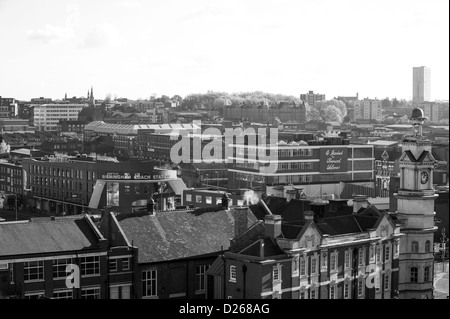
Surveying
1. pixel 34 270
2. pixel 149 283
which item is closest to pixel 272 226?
pixel 149 283

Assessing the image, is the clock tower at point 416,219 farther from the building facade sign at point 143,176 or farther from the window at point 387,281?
the building facade sign at point 143,176

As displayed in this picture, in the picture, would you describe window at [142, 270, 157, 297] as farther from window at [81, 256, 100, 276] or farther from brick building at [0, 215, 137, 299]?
window at [81, 256, 100, 276]

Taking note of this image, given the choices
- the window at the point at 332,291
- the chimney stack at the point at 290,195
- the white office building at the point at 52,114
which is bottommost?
the window at the point at 332,291

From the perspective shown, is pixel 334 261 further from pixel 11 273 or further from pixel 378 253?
pixel 11 273

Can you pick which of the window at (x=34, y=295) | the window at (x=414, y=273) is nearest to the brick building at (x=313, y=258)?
the window at (x=414, y=273)

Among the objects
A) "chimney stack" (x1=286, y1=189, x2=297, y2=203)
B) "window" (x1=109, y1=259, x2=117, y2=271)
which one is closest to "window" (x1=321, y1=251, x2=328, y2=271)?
"window" (x1=109, y1=259, x2=117, y2=271)

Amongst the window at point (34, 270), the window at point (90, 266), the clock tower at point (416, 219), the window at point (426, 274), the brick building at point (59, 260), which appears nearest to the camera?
the brick building at point (59, 260)

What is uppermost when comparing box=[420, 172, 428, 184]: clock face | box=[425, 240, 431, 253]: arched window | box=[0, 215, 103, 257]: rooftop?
box=[420, 172, 428, 184]: clock face
